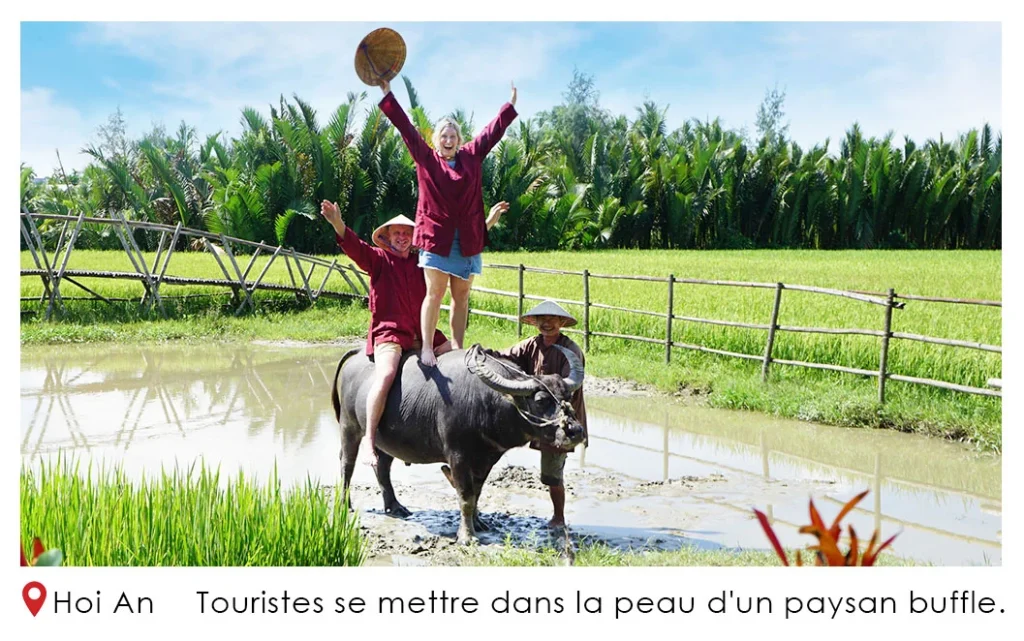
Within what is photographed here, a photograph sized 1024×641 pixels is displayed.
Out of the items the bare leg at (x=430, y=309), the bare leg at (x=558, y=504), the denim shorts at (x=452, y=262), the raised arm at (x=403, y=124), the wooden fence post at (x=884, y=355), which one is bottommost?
the bare leg at (x=558, y=504)

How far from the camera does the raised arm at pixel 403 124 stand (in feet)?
13.7

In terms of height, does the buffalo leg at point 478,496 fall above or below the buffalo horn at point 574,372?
below

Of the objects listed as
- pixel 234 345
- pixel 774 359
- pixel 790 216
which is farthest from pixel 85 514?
pixel 790 216

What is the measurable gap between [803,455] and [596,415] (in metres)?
1.84

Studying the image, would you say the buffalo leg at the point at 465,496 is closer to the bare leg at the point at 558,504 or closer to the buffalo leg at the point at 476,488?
the buffalo leg at the point at 476,488

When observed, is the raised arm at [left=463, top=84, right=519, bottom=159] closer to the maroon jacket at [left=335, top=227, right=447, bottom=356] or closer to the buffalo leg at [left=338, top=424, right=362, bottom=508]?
the maroon jacket at [left=335, top=227, right=447, bottom=356]

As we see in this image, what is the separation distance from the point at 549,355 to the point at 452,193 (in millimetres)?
851

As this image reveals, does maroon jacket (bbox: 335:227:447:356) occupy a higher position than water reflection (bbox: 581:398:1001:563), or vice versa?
maroon jacket (bbox: 335:227:447:356)

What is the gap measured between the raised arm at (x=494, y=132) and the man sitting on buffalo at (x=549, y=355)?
741 mm

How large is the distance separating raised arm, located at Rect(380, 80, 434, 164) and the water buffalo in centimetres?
88

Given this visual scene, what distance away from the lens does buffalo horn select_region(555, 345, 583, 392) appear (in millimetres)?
4230

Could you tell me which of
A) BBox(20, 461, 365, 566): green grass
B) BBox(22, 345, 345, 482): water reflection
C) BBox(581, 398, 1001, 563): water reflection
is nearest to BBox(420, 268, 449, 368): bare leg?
BBox(20, 461, 365, 566): green grass
